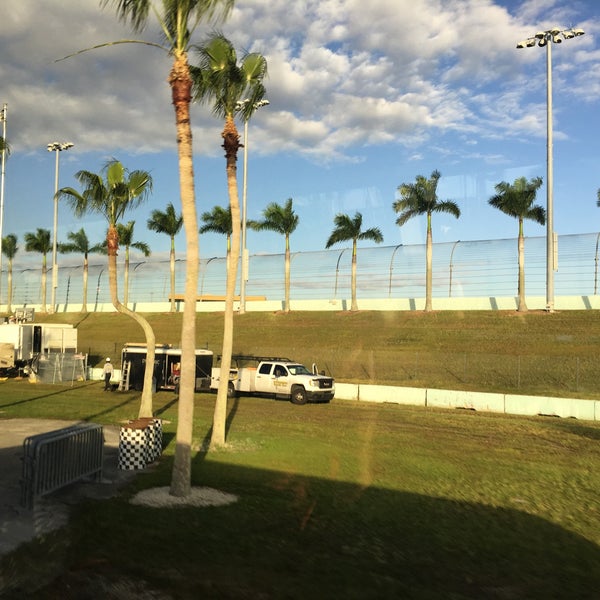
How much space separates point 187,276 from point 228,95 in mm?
6952

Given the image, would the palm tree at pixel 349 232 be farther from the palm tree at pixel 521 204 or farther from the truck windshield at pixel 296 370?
the truck windshield at pixel 296 370

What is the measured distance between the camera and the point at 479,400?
25844mm

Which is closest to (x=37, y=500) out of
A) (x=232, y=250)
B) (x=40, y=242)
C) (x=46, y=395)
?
(x=232, y=250)

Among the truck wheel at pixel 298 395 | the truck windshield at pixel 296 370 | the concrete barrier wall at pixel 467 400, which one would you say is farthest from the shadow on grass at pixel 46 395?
the concrete barrier wall at pixel 467 400

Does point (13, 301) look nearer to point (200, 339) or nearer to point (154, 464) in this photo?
point (200, 339)

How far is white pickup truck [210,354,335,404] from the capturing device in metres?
26.7

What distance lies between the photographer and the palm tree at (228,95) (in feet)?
47.2

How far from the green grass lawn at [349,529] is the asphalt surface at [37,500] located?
31 cm

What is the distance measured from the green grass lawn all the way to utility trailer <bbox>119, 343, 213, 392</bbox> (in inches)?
575

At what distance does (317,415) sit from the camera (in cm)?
2250

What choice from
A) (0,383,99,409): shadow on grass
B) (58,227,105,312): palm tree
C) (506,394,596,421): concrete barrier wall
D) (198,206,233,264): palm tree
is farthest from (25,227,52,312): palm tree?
(506,394,596,421): concrete barrier wall

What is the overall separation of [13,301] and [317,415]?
79.5m

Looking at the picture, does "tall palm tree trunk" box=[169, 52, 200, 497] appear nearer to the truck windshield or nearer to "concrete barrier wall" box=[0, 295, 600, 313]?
the truck windshield

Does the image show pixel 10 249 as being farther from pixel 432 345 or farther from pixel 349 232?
pixel 432 345
